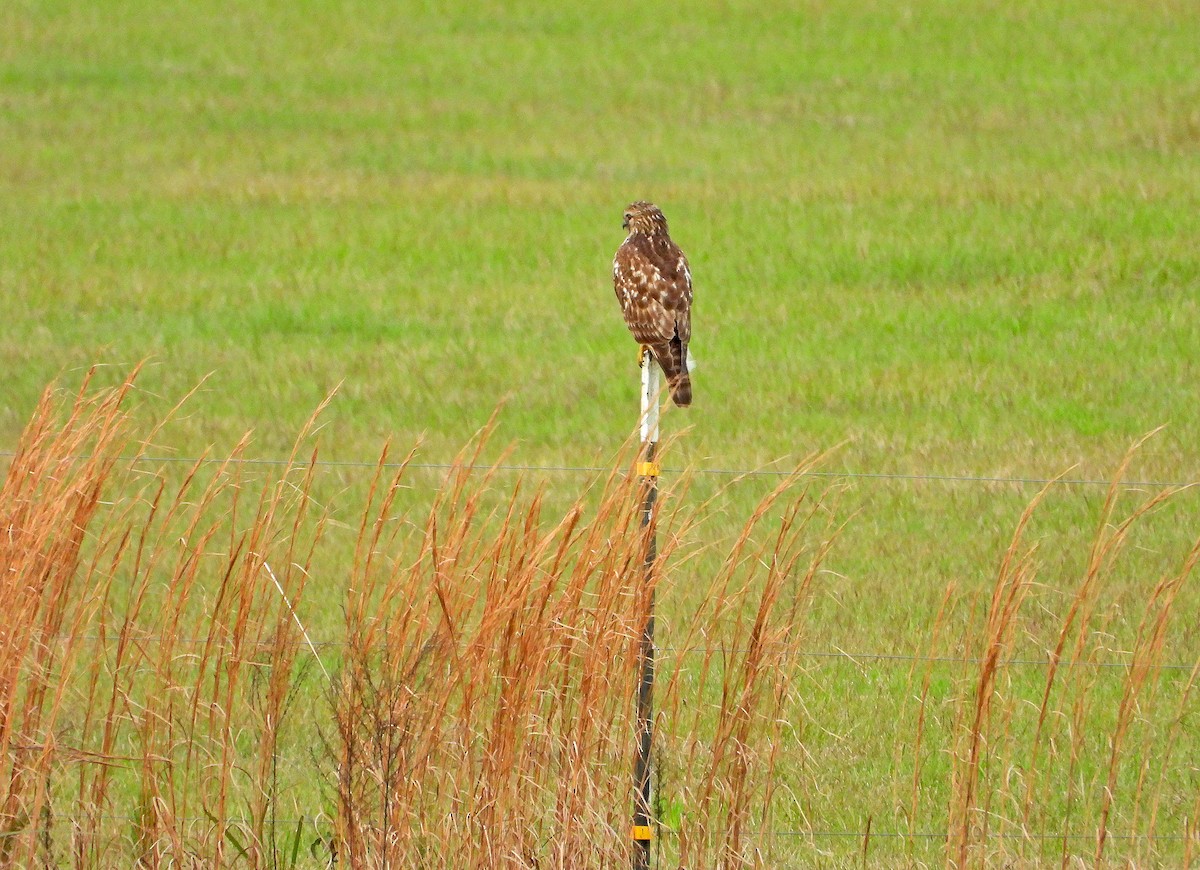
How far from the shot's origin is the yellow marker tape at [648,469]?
5.02 meters

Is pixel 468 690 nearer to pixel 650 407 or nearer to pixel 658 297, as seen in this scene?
pixel 650 407

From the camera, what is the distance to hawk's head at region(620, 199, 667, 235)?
A: 25.4 feet

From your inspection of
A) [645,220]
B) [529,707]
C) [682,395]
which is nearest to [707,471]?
[529,707]

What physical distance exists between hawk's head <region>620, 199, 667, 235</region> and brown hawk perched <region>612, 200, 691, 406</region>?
0.28m

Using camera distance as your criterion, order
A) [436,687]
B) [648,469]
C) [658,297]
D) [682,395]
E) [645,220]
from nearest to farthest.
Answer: [648,469] < [436,687] < [682,395] < [658,297] < [645,220]

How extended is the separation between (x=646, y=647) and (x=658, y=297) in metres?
1.98

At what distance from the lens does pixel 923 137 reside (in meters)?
20.2

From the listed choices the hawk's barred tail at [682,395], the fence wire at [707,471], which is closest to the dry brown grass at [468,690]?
the fence wire at [707,471]

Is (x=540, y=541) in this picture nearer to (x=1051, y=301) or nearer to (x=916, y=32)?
(x=1051, y=301)

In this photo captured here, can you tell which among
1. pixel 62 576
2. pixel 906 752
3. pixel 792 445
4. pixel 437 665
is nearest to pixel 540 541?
pixel 437 665

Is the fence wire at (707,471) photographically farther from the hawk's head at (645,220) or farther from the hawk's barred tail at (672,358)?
the hawk's head at (645,220)

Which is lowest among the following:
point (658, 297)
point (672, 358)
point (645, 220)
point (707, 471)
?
point (707, 471)

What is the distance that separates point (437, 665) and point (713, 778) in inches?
33.7

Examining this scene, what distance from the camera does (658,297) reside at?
6863mm
